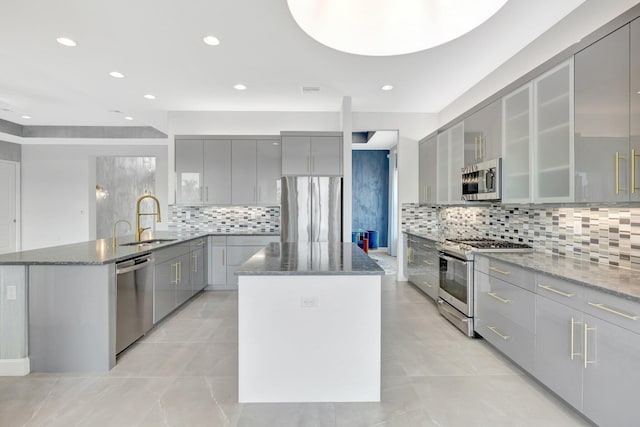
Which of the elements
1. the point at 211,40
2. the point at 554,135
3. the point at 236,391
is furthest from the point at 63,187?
the point at 554,135

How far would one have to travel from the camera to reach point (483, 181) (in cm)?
339

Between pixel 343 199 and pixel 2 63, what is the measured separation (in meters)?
4.27

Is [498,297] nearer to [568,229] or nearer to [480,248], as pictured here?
[480,248]

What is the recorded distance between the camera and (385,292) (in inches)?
191

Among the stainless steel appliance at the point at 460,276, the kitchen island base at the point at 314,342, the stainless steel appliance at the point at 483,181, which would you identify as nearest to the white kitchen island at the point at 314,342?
the kitchen island base at the point at 314,342

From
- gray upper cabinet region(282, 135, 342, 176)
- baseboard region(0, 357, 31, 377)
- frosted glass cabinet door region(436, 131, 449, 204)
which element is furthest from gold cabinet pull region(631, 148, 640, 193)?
baseboard region(0, 357, 31, 377)

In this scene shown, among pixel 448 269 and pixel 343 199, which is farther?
pixel 343 199

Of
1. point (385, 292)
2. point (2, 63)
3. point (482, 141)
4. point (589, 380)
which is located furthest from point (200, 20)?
point (385, 292)

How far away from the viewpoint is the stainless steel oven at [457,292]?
3.15 metres

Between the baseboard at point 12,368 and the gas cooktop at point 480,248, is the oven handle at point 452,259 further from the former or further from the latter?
the baseboard at point 12,368

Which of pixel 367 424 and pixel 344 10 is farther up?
pixel 344 10

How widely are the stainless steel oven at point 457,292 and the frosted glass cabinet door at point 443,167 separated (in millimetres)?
1054

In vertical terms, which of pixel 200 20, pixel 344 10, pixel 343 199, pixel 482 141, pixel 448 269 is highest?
pixel 200 20

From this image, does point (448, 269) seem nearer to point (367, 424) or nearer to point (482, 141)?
point (482, 141)
